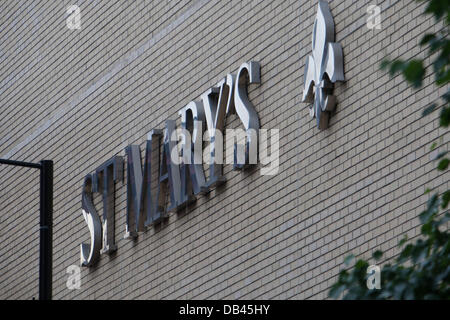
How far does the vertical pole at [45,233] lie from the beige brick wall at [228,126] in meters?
2.31

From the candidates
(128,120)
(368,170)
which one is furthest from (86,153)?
(368,170)

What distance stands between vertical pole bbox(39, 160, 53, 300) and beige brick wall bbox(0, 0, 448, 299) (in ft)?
7.58

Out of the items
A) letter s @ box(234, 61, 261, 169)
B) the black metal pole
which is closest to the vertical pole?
the black metal pole

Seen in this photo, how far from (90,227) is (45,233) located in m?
4.34

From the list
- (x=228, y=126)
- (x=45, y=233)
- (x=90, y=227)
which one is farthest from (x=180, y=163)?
(x=45, y=233)

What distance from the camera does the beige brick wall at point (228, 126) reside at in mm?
10742

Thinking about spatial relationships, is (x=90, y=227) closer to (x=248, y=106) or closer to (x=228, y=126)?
(x=228, y=126)

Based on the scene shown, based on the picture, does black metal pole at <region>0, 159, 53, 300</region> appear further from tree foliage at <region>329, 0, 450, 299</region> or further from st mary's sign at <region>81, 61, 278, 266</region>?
tree foliage at <region>329, 0, 450, 299</region>

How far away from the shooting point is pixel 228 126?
13.0 meters

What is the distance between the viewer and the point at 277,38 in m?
12.5

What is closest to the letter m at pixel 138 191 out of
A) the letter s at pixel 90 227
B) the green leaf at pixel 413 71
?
the letter s at pixel 90 227

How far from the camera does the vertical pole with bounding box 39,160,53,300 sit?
10.5 metres

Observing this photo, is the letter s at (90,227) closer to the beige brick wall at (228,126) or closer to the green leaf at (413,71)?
the beige brick wall at (228,126)

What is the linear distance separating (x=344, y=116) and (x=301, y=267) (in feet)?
4.89
